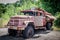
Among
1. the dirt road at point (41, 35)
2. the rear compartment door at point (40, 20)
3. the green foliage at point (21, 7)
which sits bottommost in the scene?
the dirt road at point (41, 35)

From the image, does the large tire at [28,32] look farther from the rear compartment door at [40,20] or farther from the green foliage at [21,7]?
the green foliage at [21,7]

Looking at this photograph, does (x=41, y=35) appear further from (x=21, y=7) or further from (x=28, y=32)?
(x=21, y=7)

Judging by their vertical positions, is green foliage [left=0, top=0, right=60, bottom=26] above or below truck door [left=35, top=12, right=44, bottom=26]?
above

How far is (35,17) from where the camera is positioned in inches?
120

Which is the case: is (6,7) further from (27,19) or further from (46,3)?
(46,3)

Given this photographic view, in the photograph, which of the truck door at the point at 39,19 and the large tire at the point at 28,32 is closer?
the large tire at the point at 28,32

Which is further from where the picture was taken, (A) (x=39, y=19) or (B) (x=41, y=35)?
(A) (x=39, y=19)

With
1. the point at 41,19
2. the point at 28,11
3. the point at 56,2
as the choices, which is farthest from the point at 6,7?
the point at 56,2

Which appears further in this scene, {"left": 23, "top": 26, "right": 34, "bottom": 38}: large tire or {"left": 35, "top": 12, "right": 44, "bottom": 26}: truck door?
{"left": 35, "top": 12, "right": 44, "bottom": 26}: truck door

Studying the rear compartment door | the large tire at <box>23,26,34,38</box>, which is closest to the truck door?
the rear compartment door

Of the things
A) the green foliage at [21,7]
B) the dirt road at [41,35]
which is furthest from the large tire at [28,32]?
the green foliage at [21,7]

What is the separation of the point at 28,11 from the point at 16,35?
421 mm

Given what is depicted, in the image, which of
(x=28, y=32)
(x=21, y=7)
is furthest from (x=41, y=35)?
(x=21, y=7)

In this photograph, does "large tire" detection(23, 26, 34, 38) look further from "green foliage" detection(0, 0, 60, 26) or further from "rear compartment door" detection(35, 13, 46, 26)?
"green foliage" detection(0, 0, 60, 26)
